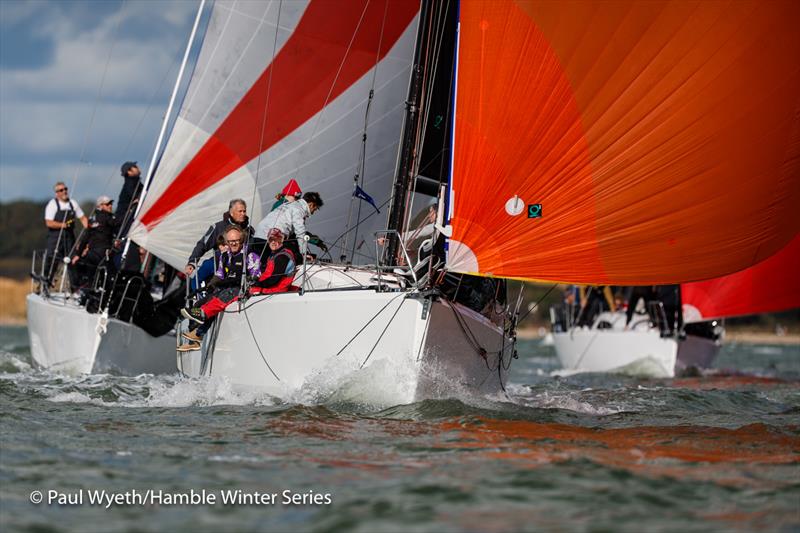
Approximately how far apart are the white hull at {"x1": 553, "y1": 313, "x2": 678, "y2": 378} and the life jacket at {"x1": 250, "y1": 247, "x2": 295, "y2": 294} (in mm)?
10531

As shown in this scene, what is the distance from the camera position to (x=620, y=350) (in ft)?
60.0

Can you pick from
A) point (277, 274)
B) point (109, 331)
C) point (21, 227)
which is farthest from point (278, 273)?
point (21, 227)

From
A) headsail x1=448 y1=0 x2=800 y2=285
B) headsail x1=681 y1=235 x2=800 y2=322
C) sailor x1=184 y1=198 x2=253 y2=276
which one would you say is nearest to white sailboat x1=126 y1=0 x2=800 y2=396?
headsail x1=448 y1=0 x2=800 y2=285

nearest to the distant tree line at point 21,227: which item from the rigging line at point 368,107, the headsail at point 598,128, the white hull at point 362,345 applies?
the rigging line at point 368,107

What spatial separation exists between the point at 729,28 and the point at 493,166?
6.31ft

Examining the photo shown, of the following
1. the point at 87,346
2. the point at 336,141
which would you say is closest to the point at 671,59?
the point at 336,141

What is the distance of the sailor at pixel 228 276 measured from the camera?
8.70 meters

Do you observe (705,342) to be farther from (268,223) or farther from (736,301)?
(268,223)

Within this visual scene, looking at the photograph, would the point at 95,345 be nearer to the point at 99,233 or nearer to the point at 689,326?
the point at 99,233

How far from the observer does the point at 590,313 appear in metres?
20.6

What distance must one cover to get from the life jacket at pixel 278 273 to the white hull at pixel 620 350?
10.5 m

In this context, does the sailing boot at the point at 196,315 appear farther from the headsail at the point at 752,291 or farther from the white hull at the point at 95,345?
the headsail at the point at 752,291

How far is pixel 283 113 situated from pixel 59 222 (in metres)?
3.29

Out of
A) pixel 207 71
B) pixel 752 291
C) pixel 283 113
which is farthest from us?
pixel 752 291
